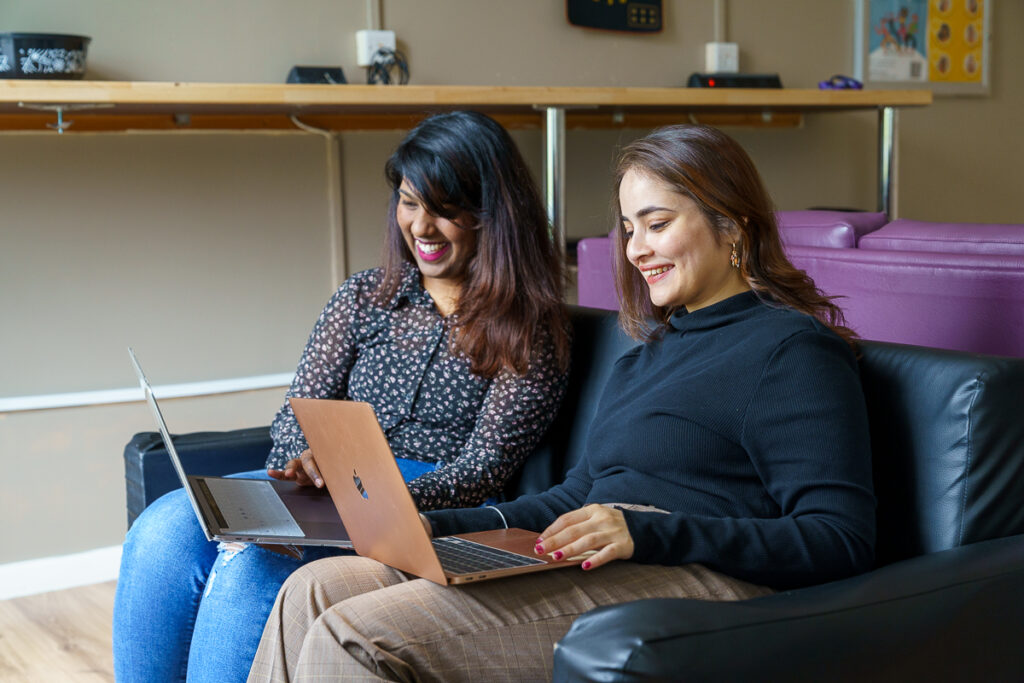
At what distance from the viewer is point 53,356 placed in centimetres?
277

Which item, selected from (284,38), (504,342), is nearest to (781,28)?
(284,38)

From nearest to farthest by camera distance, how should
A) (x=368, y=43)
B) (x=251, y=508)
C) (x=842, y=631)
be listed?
1. (x=842, y=631)
2. (x=251, y=508)
3. (x=368, y=43)

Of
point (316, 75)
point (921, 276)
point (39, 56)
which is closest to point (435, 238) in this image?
point (921, 276)

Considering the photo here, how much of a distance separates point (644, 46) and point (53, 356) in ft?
6.70

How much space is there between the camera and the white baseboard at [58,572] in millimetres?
2729

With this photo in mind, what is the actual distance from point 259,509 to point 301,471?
0.58 feet

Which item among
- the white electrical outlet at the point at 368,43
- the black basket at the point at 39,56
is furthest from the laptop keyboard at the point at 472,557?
the white electrical outlet at the point at 368,43

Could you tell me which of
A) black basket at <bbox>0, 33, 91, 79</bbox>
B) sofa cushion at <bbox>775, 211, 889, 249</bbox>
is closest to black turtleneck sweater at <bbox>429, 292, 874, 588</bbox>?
sofa cushion at <bbox>775, 211, 889, 249</bbox>

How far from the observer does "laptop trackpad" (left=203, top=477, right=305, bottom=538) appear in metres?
1.41

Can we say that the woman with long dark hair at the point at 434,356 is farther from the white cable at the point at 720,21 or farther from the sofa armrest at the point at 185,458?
the white cable at the point at 720,21

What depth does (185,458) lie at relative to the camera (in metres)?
1.96

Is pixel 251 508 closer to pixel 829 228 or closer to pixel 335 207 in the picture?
pixel 829 228

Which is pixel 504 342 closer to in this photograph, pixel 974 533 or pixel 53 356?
pixel 974 533

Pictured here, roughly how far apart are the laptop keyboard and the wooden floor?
4.03 feet
